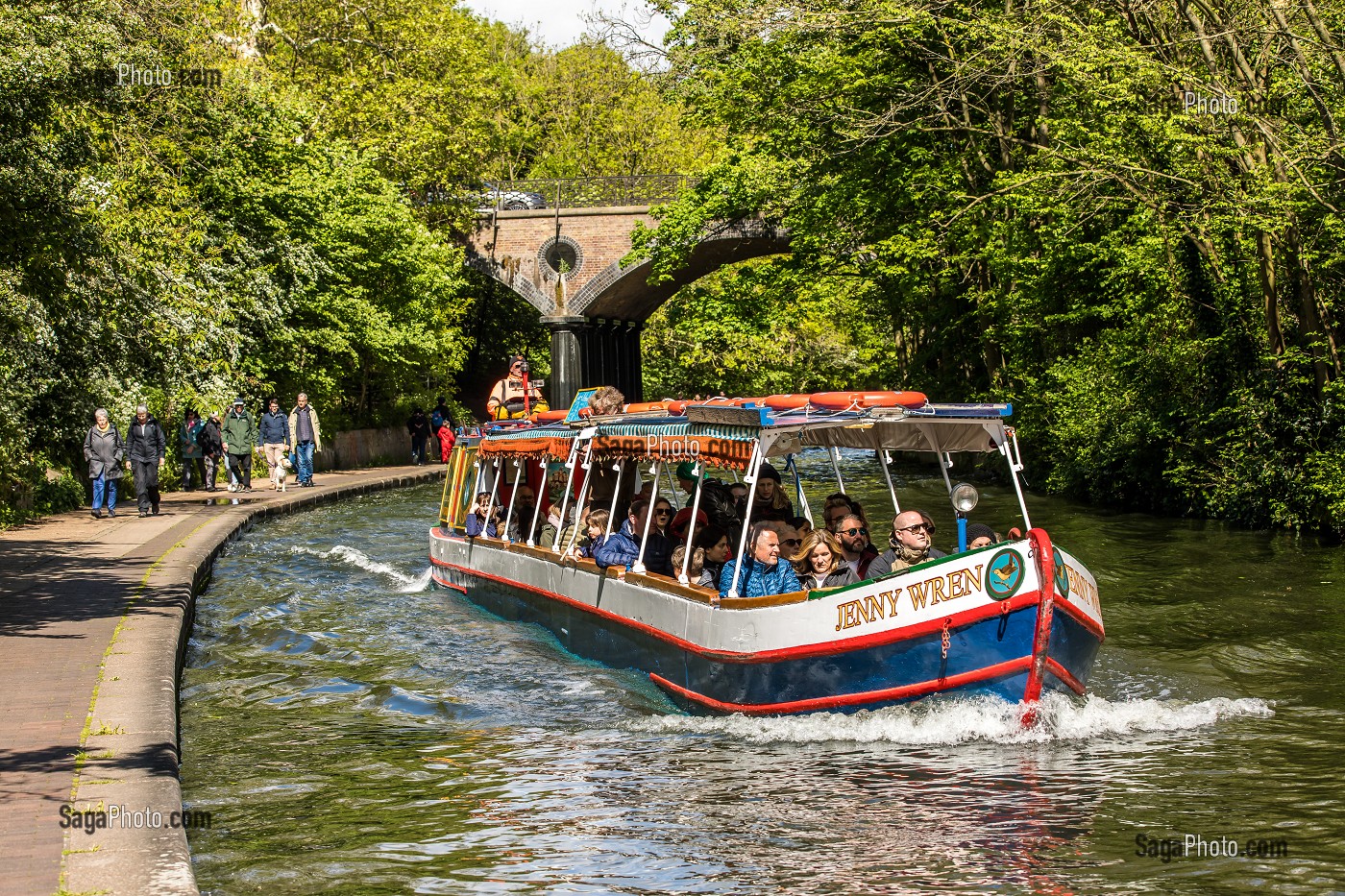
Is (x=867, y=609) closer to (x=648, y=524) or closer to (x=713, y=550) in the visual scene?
(x=713, y=550)

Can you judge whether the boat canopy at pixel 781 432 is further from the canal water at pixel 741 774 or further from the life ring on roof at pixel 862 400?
the canal water at pixel 741 774

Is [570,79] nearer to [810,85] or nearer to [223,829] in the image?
[810,85]

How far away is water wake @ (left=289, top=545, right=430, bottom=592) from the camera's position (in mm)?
20797

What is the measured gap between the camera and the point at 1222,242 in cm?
2488

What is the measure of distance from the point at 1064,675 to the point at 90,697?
6700mm

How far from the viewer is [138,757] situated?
8.71 meters

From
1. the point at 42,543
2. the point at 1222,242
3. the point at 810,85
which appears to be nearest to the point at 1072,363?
the point at 1222,242

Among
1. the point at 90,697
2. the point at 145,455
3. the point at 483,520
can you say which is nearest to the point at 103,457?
the point at 145,455

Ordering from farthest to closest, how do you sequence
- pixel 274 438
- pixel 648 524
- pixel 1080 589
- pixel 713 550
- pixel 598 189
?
pixel 598 189
pixel 274 438
pixel 648 524
pixel 713 550
pixel 1080 589

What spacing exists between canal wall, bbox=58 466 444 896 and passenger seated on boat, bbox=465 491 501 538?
331 cm

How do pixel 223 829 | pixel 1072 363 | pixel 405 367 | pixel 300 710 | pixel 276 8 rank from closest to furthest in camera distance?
pixel 223 829, pixel 300 710, pixel 1072 363, pixel 405 367, pixel 276 8

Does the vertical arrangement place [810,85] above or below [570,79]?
below

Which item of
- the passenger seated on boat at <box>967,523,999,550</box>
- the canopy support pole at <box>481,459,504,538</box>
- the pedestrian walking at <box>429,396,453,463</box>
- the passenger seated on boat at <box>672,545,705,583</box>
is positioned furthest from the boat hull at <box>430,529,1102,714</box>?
the pedestrian walking at <box>429,396,453,463</box>

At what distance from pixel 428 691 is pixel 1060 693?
217 inches
